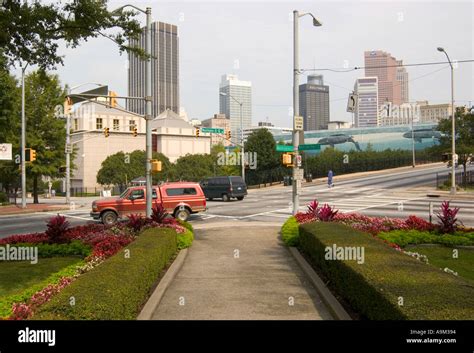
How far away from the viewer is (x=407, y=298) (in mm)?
5680

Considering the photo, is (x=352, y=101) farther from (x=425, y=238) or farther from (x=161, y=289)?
(x=161, y=289)

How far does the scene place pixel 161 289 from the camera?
30.3 feet

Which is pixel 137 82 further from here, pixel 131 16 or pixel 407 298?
pixel 407 298

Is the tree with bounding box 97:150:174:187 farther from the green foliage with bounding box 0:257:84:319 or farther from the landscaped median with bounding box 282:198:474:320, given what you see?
the landscaped median with bounding box 282:198:474:320

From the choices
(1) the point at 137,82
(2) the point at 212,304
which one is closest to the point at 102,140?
(1) the point at 137,82

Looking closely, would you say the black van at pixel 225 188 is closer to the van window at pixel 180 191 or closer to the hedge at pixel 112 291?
the van window at pixel 180 191

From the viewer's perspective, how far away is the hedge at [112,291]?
5633 mm

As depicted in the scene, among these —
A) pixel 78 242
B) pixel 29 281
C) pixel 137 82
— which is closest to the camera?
pixel 29 281

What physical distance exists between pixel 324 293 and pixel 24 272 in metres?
7.87

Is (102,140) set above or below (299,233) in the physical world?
above

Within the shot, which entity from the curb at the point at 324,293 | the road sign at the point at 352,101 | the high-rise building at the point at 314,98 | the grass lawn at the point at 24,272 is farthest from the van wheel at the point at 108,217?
the high-rise building at the point at 314,98

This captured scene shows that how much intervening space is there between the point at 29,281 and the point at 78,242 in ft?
13.3
